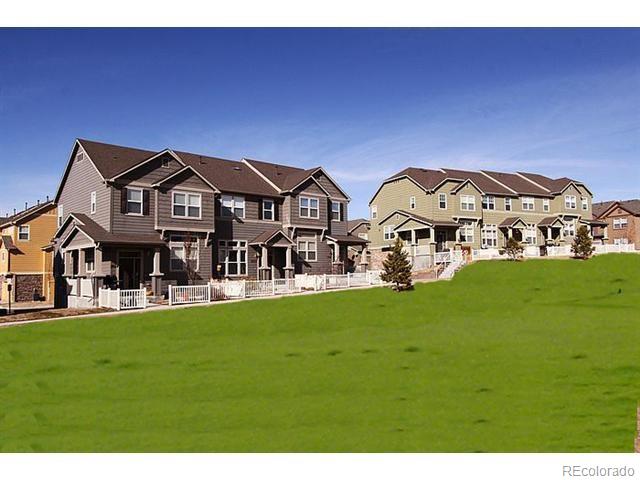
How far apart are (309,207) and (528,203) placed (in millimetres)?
26556

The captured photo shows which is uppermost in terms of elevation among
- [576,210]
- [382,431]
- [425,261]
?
[576,210]

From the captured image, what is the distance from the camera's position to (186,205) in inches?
1121

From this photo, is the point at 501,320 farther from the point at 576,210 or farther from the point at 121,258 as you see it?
the point at 576,210

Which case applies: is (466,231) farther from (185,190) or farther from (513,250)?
(185,190)

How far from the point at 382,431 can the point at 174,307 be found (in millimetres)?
15737

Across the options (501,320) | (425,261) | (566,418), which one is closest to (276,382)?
(566,418)

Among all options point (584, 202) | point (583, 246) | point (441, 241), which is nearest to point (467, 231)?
point (441, 241)

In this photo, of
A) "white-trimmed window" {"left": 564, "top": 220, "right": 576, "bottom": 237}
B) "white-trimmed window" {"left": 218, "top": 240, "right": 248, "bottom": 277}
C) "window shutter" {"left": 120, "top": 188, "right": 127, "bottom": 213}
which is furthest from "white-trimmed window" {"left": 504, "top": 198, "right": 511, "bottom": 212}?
"window shutter" {"left": 120, "top": 188, "right": 127, "bottom": 213}

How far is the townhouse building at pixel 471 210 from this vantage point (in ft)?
143

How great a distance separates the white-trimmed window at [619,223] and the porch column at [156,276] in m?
58.2

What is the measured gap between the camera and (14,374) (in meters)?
12.5

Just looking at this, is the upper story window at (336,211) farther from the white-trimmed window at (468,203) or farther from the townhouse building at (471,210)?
the white-trimmed window at (468,203)

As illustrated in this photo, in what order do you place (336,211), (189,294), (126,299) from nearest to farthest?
(126,299) < (189,294) < (336,211)

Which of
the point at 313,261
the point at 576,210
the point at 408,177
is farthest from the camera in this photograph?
the point at 576,210
